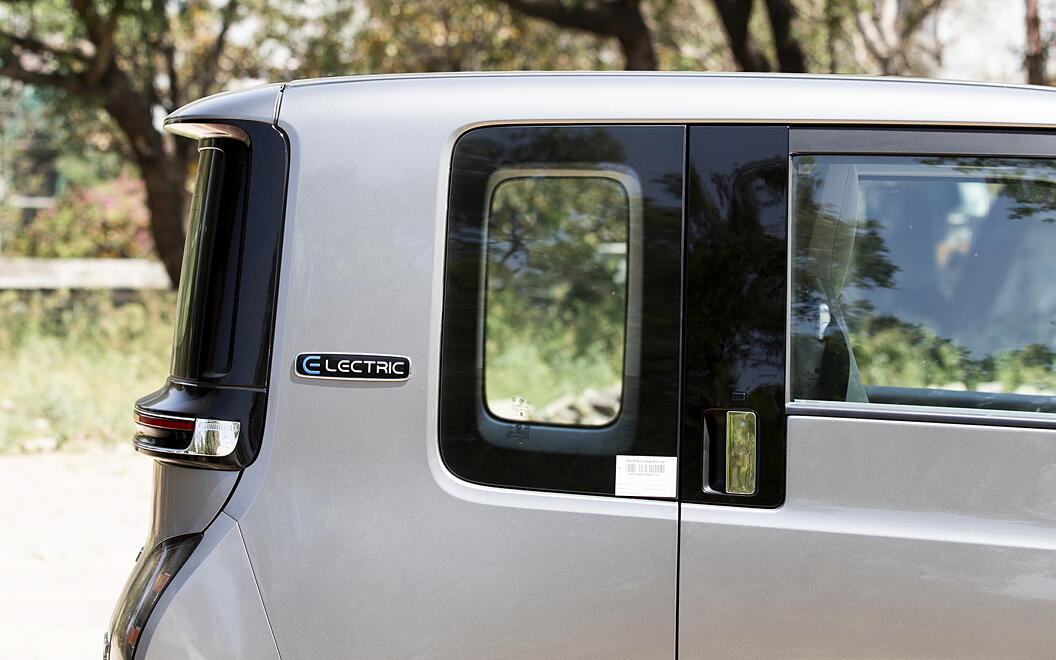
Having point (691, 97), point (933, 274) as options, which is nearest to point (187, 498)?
point (691, 97)

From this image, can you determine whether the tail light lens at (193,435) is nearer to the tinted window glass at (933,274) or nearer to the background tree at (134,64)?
the tinted window glass at (933,274)

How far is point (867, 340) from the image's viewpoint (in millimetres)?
2486

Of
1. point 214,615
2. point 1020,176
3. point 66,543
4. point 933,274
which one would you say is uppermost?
point 1020,176

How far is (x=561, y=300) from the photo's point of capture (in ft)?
28.9

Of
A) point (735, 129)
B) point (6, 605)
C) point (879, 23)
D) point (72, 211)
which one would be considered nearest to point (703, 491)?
point (735, 129)

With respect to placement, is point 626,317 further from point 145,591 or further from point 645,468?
point 145,591

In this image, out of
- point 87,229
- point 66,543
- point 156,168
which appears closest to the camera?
point 66,543

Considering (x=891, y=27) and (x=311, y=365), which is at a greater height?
(x=891, y=27)

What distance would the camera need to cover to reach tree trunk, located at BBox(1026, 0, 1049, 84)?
830 cm

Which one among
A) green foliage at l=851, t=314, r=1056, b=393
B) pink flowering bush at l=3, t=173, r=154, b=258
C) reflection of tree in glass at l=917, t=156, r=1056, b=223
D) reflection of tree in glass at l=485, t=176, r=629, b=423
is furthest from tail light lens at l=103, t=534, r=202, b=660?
pink flowering bush at l=3, t=173, r=154, b=258

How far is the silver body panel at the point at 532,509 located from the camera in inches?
72.5

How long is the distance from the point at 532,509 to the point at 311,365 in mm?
525

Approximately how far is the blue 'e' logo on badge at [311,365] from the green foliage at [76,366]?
19.3 ft

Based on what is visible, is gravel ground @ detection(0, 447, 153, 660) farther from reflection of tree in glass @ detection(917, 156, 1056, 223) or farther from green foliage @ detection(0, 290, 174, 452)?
reflection of tree in glass @ detection(917, 156, 1056, 223)
